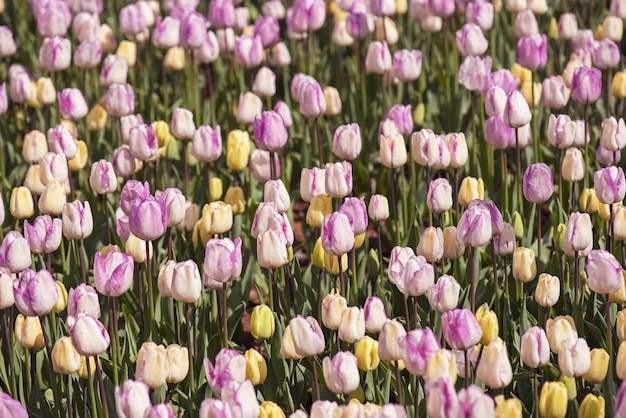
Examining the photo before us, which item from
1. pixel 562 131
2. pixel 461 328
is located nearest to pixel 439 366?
pixel 461 328

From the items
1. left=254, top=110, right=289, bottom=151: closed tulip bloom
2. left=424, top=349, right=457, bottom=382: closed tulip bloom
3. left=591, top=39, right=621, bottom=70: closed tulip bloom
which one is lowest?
left=424, top=349, right=457, bottom=382: closed tulip bloom

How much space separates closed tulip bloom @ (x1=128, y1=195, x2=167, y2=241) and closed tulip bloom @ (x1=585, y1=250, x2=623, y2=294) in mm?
1147

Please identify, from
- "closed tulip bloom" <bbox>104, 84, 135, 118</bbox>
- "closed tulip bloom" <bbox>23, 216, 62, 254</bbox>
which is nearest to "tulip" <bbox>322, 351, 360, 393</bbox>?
"closed tulip bloom" <bbox>23, 216, 62, 254</bbox>

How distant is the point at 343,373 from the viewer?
100 inches

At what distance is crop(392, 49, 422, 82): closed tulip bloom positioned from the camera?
4.54m

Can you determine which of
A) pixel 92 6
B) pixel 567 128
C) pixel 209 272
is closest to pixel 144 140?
pixel 209 272

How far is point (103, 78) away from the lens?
4.74 m

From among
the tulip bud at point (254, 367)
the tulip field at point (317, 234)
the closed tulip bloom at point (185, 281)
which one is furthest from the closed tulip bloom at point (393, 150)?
the tulip bud at point (254, 367)

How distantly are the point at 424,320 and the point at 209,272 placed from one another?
744 mm

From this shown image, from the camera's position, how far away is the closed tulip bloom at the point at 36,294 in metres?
2.78

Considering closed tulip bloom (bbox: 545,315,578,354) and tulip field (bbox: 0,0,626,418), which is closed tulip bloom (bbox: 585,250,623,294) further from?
closed tulip bloom (bbox: 545,315,578,354)

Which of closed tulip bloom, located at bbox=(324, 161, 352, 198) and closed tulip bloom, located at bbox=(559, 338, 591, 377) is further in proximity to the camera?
closed tulip bloom, located at bbox=(324, 161, 352, 198)

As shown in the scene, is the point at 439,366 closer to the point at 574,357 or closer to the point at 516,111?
the point at 574,357

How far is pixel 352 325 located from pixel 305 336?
0.47ft
